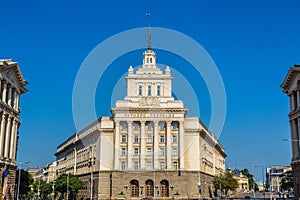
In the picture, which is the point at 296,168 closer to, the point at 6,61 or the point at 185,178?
the point at 185,178

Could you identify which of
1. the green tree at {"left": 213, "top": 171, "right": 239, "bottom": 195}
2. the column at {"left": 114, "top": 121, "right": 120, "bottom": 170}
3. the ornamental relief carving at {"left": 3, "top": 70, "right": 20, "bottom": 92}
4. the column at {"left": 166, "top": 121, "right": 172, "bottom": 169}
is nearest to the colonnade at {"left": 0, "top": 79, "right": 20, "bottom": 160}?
the ornamental relief carving at {"left": 3, "top": 70, "right": 20, "bottom": 92}

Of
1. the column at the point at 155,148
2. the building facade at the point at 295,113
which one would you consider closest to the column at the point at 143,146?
the column at the point at 155,148

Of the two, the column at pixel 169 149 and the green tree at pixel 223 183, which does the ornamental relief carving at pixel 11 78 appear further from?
the green tree at pixel 223 183

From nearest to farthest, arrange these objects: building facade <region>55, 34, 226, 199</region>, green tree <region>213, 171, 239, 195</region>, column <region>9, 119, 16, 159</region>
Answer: column <region>9, 119, 16, 159</region> < building facade <region>55, 34, 226, 199</region> < green tree <region>213, 171, 239, 195</region>

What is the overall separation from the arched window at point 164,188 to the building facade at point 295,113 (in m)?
31.3

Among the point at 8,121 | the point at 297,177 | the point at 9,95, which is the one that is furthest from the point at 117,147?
the point at 297,177

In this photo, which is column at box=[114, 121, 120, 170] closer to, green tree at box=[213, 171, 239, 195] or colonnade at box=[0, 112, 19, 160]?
colonnade at box=[0, 112, 19, 160]

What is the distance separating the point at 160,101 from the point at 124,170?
18.8 metres

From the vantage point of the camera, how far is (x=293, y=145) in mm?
69062

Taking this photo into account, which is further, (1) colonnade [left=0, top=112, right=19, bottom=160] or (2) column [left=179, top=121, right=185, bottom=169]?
(2) column [left=179, top=121, right=185, bottom=169]

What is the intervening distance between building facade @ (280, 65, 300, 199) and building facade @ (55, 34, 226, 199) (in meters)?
28.5

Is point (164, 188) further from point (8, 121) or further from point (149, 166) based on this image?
point (8, 121)

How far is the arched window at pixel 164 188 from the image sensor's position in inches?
3563

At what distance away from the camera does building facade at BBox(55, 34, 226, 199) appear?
90312mm
